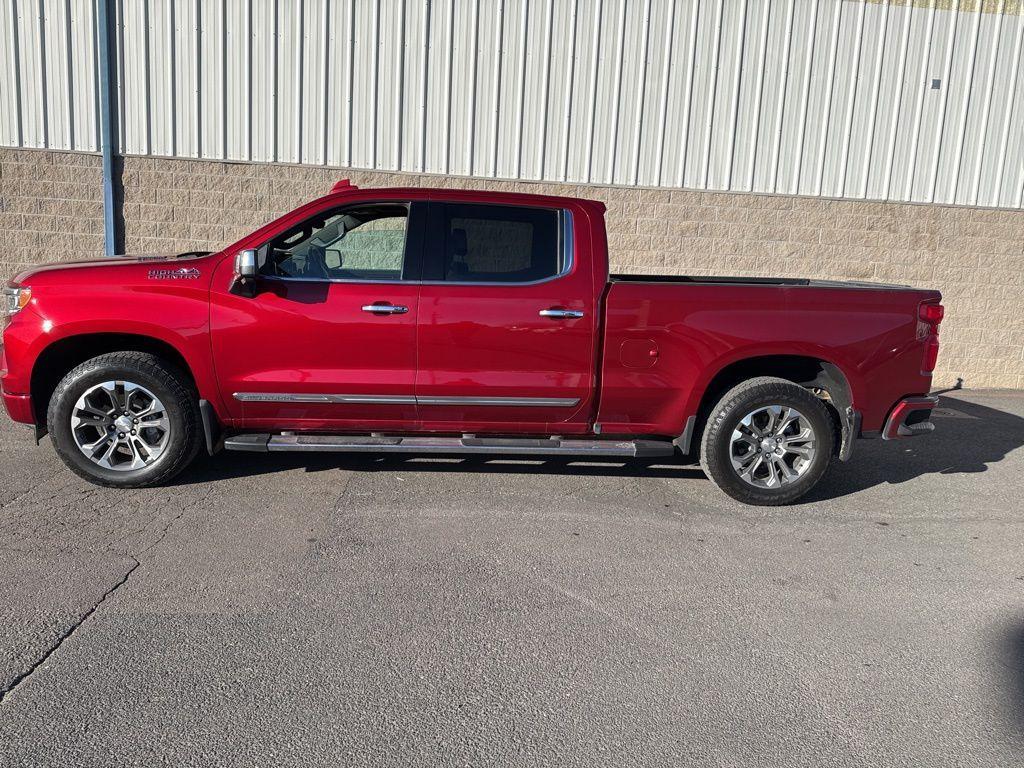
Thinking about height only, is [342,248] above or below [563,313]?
above

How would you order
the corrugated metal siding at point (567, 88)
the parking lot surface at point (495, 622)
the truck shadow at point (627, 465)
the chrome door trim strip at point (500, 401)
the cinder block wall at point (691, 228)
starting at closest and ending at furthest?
1. the parking lot surface at point (495, 622)
2. the chrome door trim strip at point (500, 401)
3. the truck shadow at point (627, 465)
4. the corrugated metal siding at point (567, 88)
5. the cinder block wall at point (691, 228)

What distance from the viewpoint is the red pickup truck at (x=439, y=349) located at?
15.3 feet

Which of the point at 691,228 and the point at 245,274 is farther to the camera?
the point at 691,228

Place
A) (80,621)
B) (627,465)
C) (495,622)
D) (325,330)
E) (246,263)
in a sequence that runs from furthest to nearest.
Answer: (627,465) → (325,330) → (246,263) → (495,622) → (80,621)

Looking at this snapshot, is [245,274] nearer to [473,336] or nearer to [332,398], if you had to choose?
[332,398]

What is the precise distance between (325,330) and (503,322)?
1.08 m

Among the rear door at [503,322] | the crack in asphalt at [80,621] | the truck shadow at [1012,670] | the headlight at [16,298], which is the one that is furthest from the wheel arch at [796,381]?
the headlight at [16,298]

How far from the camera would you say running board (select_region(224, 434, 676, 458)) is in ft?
15.5

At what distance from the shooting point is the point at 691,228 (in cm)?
925

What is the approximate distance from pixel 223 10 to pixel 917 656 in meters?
8.91

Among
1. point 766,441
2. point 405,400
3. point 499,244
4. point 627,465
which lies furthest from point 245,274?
point 766,441

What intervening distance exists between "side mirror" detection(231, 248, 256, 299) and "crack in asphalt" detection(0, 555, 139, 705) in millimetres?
1677

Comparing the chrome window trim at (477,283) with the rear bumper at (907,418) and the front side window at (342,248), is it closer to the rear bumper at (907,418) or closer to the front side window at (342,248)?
the front side window at (342,248)

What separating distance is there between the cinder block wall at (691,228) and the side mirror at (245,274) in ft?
14.8
